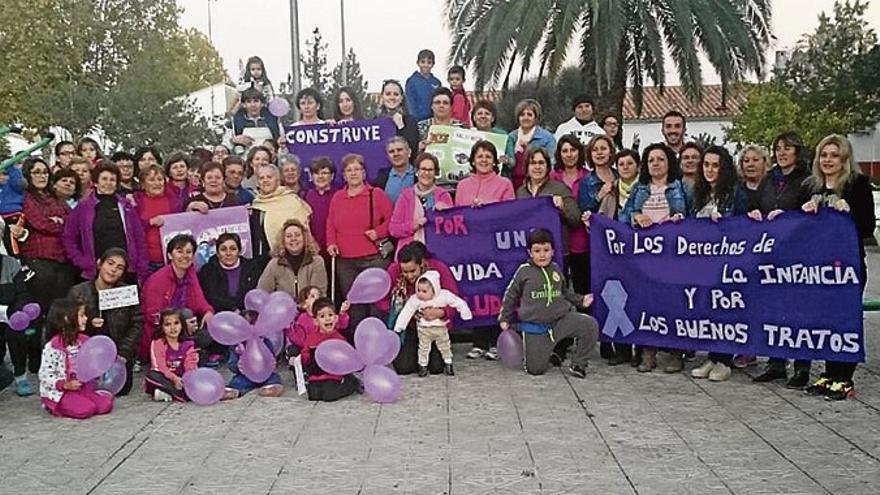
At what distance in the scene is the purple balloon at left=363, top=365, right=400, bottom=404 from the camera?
718 cm

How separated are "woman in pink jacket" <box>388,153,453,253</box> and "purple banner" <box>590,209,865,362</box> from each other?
1383 mm

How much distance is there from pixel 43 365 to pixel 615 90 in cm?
1471

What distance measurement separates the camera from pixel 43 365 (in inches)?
282

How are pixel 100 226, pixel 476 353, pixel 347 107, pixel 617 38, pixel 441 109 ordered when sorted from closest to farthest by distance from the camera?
pixel 100 226 < pixel 476 353 < pixel 441 109 < pixel 347 107 < pixel 617 38

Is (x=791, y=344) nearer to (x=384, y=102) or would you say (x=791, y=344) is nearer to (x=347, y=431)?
(x=347, y=431)

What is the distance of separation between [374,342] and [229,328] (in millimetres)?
1133

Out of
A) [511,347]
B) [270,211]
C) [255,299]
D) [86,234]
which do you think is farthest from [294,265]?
[511,347]

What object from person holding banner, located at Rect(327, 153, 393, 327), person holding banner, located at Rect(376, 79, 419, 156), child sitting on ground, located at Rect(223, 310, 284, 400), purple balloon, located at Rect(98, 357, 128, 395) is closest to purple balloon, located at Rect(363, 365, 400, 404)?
child sitting on ground, located at Rect(223, 310, 284, 400)

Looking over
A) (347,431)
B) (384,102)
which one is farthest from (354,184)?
(347,431)

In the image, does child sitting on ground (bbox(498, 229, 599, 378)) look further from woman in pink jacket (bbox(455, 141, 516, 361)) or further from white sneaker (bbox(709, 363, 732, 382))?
white sneaker (bbox(709, 363, 732, 382))

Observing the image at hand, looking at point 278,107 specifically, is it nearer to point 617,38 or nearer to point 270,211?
point 270,211

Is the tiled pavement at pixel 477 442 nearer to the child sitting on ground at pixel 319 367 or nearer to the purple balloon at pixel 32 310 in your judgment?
the child sitting on ground at pixel 319 367

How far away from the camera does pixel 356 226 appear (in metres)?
8.56

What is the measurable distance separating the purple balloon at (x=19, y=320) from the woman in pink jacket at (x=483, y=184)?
3583mm
